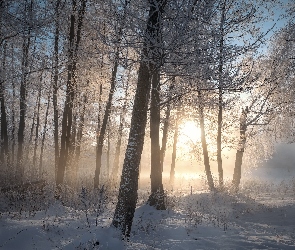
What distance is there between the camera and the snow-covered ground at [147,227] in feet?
17.2

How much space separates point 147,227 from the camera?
21.2 feet

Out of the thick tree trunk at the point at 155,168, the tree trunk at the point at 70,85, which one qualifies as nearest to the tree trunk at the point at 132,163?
the thick tree trunk at the point at 155,168

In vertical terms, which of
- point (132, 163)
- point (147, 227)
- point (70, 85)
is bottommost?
point (147, 227)

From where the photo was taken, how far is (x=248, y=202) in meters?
10.8

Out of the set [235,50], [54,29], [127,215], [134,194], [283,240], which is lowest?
[283,240]

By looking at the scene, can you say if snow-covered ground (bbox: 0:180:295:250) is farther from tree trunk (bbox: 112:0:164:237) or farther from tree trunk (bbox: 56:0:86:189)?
tree trunk (bbox: 56:0:86:189)

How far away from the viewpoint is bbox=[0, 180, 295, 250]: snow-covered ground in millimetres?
5234

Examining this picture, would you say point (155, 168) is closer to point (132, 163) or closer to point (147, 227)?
point (147, 227)

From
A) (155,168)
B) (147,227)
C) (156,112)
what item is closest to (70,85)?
(156,112)

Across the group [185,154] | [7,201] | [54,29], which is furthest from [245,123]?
[7,201]

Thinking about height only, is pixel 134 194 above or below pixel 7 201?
above

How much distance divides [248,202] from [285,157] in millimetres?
36610

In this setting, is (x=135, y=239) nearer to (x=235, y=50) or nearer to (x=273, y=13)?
(x=235, y=50)

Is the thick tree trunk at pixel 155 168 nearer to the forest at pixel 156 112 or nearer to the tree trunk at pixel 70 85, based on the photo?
the forest at pixel 156 112
